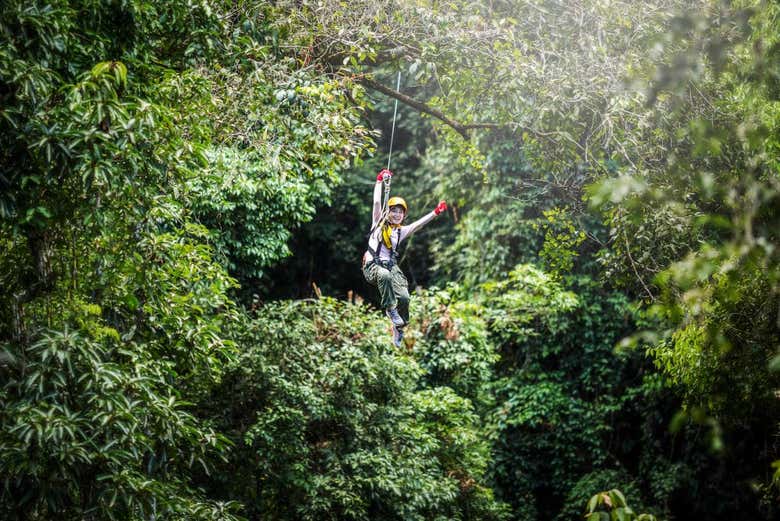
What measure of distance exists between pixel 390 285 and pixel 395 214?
1.64 ft

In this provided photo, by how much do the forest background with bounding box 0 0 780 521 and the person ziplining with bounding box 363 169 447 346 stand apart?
1.59ft

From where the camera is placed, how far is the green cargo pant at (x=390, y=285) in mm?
5582

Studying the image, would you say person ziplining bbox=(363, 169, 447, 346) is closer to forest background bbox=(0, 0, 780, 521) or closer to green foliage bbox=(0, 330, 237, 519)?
forest background bbox=(0, 0, 780, 521)

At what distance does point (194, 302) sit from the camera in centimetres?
547

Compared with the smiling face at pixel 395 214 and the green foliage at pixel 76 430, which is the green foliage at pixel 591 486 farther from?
the green foliage at pixel 76 430

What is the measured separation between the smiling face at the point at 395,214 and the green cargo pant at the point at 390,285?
13.5 inches

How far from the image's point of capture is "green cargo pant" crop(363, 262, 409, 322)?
Result: 5582 millimetres

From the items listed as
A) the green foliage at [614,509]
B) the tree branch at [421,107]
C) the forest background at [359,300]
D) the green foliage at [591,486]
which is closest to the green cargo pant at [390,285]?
the forest background at [359,300]

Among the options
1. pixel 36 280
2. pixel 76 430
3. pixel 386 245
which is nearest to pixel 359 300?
pixel 386 245

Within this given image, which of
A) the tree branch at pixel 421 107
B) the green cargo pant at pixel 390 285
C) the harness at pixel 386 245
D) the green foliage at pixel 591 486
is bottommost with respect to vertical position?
the green foliage at pixel 591 486

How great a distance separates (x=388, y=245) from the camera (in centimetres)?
552

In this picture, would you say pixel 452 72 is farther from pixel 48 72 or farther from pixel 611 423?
pixel 611 423

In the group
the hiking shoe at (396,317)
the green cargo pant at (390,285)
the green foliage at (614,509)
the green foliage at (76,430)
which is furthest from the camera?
the hiking shoe at (396,317)

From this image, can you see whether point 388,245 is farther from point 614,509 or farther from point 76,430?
point 614,509
